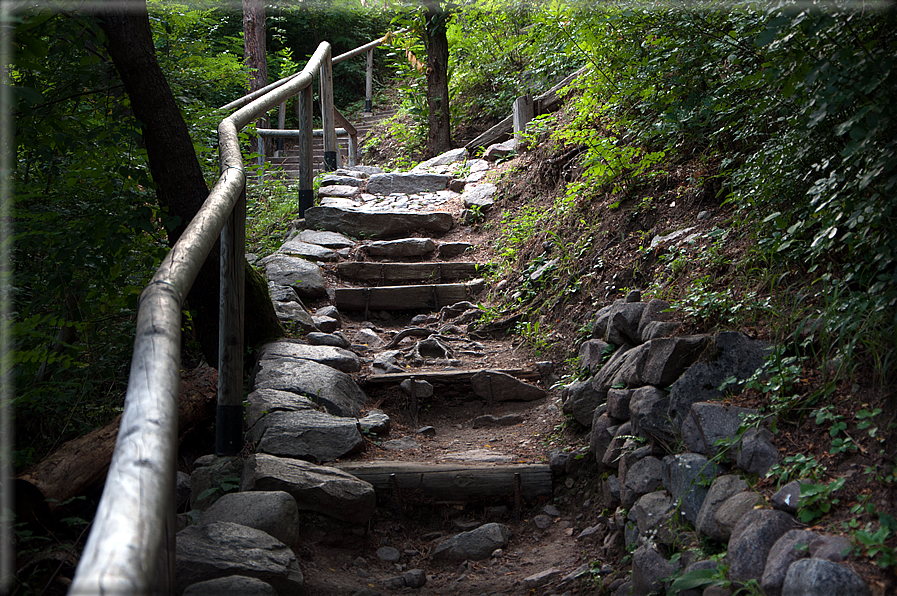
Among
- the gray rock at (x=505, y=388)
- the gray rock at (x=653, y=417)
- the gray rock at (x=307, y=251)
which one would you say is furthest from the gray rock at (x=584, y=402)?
the gray rock at (x=307, y=251)

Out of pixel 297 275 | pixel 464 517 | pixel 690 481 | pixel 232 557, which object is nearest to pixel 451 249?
pixel 297 275

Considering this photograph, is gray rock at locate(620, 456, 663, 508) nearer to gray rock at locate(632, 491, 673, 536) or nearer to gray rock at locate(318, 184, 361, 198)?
gray rock at locate(632, 491, 673, 536)

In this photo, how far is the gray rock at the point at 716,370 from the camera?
7.12 feet

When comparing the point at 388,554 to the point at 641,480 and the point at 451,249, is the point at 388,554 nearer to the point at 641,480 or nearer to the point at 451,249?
the point at 641,480

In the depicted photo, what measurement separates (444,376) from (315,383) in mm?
800

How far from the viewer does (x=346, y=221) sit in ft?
19.3

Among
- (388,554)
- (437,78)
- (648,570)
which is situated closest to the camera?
(648,570)

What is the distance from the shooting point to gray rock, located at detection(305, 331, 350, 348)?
3979 mm

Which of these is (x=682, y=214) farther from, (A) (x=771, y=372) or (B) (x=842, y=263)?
(A) (x=771, y=372)

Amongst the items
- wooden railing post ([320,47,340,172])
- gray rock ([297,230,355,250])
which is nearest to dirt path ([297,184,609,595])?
gray rock ([297,230,355,250])

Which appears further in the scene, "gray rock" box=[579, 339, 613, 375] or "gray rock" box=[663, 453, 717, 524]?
"gray rock" box=[579, 339, 613, 375]

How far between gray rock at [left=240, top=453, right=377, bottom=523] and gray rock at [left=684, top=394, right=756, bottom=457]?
127 cm

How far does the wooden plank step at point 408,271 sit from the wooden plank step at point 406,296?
24cm

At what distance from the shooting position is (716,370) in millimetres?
2213
